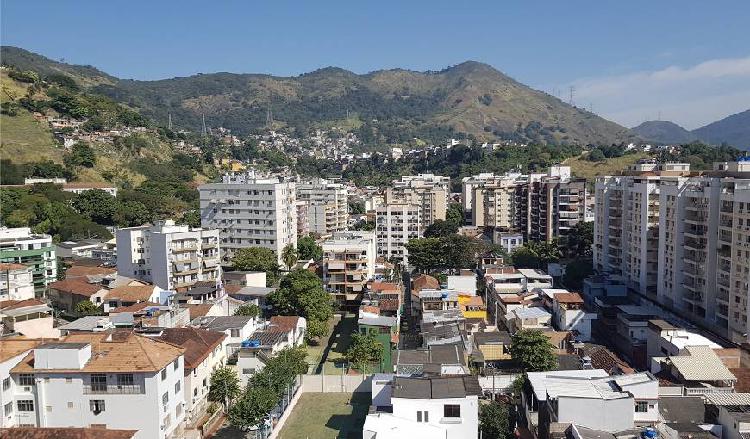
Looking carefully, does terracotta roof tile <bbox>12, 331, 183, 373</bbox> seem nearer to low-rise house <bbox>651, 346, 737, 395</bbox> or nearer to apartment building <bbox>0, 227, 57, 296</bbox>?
low-rise house <bbox>651, 346, 737, 395</bbox>

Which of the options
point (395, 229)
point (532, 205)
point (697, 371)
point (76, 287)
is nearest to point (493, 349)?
point (697, 371)

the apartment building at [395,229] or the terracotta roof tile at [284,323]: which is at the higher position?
the apartment building at [395,229]

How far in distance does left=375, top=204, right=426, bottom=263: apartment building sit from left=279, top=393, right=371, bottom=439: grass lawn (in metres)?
27.4

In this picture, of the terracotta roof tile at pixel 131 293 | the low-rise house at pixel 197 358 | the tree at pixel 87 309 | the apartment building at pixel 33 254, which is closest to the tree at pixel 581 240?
the terracotta roof tile at pixel 131 293

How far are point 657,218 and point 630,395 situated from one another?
738 inches

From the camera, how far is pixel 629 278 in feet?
111

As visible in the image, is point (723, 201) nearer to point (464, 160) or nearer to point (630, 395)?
point (630, 395)

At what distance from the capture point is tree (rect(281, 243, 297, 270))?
4078 cm

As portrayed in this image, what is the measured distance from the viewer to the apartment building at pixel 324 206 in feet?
183

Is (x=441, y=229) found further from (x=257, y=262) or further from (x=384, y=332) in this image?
(x=384, y=332)

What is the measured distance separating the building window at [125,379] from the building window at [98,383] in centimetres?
38

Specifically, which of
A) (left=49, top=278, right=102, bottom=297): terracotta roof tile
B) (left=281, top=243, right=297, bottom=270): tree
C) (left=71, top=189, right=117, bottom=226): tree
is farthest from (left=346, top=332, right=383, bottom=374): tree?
(left=71, top=189, right=117, bottom=226): tree

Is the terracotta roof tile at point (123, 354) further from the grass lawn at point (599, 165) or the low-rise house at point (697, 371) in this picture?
the grass lawn at point (599, 165)

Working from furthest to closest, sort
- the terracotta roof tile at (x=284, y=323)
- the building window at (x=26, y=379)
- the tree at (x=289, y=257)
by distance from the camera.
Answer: the tree at (x=289, y=257) < the terracotta roof tile at (x=284, y=323) < the building window at (x=26, y=379)
